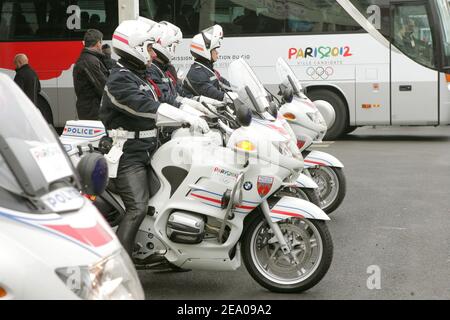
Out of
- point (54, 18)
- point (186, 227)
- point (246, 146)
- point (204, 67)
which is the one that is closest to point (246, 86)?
point (246, 146)

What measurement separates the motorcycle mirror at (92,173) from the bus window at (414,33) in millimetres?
13477

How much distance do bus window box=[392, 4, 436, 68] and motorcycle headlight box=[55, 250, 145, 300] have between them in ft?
45.8

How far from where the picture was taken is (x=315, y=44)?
16828mm

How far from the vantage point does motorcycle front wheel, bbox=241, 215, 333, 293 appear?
5965mm

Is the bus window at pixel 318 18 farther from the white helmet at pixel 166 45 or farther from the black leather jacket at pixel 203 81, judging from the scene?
the black leather jacket at pixel 203 81

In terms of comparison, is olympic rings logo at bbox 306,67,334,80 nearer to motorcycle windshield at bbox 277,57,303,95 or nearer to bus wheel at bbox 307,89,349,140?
bus wheel at bbox 307,89,349,140

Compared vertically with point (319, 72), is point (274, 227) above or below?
below

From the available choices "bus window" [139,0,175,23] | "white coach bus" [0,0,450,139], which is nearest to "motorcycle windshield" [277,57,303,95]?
"white coach bus" [0,0,450,139]

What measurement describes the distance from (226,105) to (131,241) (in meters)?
1.80

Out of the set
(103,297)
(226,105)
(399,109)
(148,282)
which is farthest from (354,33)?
(103,297)

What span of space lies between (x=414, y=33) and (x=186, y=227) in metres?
11.8

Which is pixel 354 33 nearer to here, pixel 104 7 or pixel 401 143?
pixel 401 143

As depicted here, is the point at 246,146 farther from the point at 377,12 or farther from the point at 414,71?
the point at 377,12

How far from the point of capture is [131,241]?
230 inches
